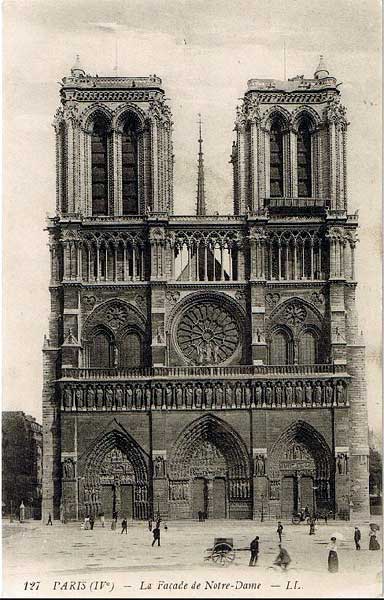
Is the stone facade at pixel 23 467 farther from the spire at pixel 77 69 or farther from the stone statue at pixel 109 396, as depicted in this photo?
the spire at pixel 77 69

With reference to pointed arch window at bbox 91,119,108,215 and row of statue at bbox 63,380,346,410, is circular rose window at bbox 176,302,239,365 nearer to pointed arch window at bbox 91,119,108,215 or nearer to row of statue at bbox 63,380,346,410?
row of statue at bbox 63,380,346,410

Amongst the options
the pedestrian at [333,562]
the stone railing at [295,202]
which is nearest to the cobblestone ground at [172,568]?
the pedestrian at [333,562]

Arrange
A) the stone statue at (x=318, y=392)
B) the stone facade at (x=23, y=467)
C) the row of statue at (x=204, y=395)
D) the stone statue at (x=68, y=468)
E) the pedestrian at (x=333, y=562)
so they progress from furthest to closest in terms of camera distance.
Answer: the stone statue at (x=318, y=392) < the row of statue at (x=204, y=395) < the stone statue at (x=68, y=468) < the stone facade at (x=23, y=467) < the pedestrian at (x=333, y=562)

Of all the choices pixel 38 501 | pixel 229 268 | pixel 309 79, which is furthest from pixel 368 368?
pixel 38 501

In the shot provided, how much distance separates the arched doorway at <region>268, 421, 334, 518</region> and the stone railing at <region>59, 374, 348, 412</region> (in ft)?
4.22

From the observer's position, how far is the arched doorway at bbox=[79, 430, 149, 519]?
48.5 m

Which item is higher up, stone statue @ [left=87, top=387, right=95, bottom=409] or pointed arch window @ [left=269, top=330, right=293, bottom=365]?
pointed arch window @ [left=269, top=330, right=293, bottom=365]

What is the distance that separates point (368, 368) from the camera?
42719 mm

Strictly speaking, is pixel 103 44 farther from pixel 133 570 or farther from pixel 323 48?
pixel 133 570

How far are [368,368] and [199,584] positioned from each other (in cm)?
1179

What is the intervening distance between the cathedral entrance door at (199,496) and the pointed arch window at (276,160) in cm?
1270

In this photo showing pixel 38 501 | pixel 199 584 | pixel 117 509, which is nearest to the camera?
pixel 199 584

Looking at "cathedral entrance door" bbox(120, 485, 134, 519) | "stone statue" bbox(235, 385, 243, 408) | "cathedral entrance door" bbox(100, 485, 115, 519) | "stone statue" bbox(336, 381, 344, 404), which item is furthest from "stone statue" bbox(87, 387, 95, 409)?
"stone statue" bbox(336, 381, 344, 404)

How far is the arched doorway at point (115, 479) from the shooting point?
48469 mm
